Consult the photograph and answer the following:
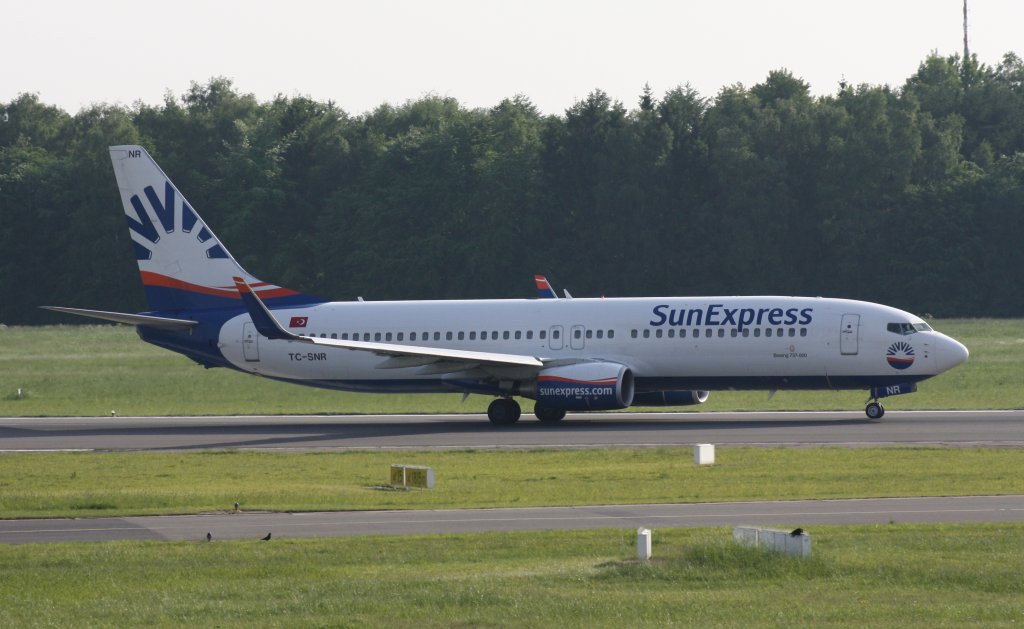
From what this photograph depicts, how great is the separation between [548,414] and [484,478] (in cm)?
1669

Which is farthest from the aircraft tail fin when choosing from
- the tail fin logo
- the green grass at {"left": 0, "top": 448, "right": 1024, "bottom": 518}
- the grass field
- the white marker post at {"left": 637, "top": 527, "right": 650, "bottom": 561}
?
the white marker post at {"left": 637, "top": 527, "right": 650, "bottom": 561}

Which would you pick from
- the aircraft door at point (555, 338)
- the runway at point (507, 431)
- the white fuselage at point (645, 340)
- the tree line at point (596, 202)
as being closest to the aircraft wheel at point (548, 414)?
the runway at point (507, 431)

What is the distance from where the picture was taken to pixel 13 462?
36.8 meters

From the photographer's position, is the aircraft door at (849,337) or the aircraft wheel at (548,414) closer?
the aircraft door at (849,337)

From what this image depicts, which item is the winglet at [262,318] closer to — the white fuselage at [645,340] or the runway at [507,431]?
the runway at [507,431]

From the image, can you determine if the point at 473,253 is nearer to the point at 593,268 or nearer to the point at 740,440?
the point at 593,268

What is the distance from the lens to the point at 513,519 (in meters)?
24.3

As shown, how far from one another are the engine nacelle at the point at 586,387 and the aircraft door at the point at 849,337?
21.4ft

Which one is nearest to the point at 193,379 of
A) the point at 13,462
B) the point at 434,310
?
the point at 434,310

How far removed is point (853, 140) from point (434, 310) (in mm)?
68461

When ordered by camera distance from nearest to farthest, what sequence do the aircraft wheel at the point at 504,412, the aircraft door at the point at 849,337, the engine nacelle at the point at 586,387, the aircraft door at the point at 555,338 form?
1. the engine nacelle at the point at 586,387
2. the aircraft door at the point at 849,337
3. the aircraft wheel at the point at 504,412
4. the aircraft door at the point at 555,338

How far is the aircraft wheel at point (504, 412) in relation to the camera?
1860 inches

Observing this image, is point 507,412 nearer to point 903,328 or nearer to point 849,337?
point 849,337

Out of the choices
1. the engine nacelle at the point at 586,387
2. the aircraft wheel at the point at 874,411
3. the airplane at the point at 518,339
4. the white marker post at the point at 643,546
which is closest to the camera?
the white marker post at the point at 643,546
